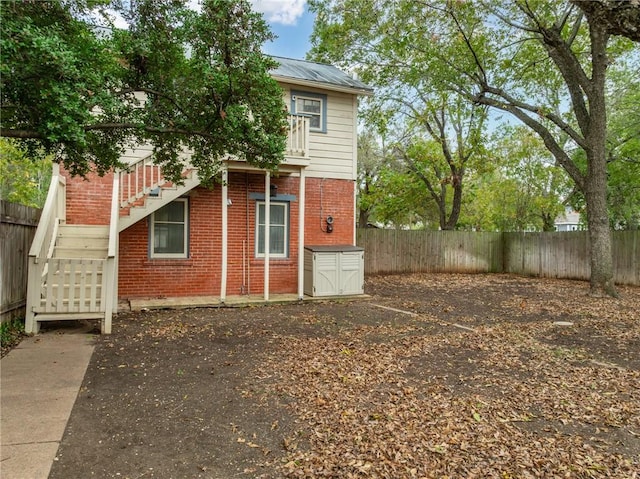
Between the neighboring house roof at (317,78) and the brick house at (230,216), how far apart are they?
34 millimetres

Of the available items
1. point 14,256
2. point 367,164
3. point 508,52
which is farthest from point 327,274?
point 367,164

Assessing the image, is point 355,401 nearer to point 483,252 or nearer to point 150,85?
point 150,85

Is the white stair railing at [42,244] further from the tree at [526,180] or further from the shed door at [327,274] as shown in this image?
the tree at [526,180]

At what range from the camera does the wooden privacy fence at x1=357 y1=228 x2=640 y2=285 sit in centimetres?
1509

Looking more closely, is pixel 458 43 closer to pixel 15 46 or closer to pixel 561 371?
pixel 561 371

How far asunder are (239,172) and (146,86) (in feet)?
15.2

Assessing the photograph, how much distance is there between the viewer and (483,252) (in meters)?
18.1

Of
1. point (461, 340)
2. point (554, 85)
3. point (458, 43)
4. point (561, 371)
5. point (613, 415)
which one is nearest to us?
point (613, 415)

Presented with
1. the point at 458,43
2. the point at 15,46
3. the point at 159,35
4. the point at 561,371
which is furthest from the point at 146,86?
the point at 458,43

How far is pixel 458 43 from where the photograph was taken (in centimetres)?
1239

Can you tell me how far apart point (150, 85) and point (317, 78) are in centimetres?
621

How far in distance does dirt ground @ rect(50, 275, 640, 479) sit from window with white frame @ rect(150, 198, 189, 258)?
224 cm

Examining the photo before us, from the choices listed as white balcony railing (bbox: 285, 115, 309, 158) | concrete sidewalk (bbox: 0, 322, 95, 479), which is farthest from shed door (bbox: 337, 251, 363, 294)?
concrete sidewalk (bbox: 0, 322, 95, 479)

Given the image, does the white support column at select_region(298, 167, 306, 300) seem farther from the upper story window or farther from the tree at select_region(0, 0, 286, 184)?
the tree at select_region(0, 0, 286, 184)
